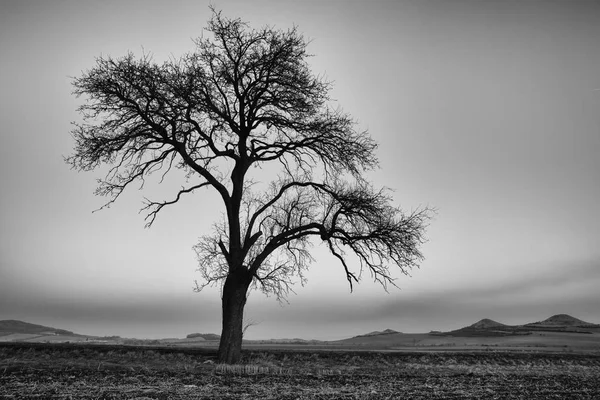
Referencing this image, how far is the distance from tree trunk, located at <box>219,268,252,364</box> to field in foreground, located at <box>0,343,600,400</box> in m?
0.72

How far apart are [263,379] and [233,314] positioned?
6.86m

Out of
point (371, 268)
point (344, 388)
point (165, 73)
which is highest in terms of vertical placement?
point (165, 73)

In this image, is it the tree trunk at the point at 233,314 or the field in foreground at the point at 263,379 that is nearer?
the field in foreground at the point at 263,379

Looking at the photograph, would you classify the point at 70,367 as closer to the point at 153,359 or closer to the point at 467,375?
the point at 153,359

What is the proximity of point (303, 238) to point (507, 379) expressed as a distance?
989 cm

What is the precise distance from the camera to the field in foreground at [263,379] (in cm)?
1042

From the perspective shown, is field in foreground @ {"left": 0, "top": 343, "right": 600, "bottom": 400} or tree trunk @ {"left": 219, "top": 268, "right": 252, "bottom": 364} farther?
tree trunk @ {"left": 219, "top": 268, "right": 252, "bottom": 364}

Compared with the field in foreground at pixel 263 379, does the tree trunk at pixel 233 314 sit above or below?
above

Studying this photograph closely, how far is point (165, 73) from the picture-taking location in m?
21.0

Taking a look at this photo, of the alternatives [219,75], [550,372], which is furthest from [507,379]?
[219,75]

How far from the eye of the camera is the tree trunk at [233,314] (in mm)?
19312

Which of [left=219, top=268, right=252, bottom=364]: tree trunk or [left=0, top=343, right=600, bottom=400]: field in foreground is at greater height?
[left=219, top=268, right=252, bottom=364]: tree trunk

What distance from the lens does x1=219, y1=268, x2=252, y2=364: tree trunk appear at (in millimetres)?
19312

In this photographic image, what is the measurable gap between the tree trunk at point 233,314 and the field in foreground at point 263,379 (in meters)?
0.72
